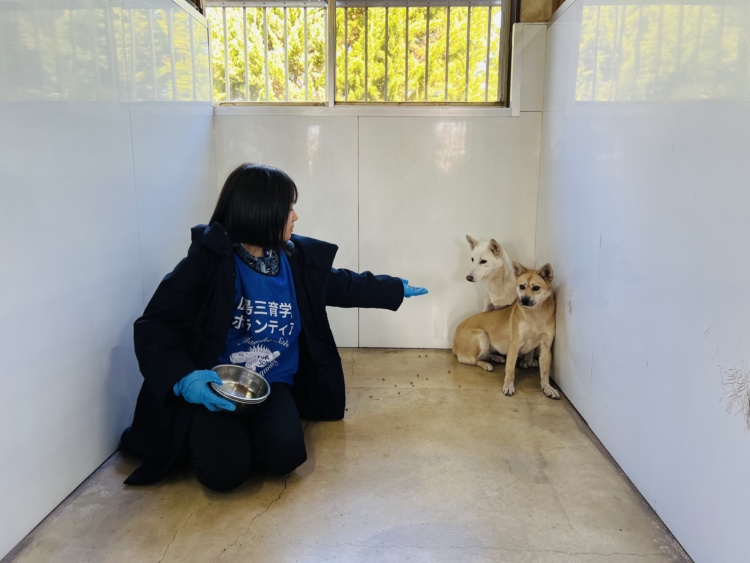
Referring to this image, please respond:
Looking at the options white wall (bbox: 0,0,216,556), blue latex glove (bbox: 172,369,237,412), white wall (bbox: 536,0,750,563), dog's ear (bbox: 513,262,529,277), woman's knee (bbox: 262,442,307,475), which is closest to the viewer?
white wall (bbox: 536,0,750,563)

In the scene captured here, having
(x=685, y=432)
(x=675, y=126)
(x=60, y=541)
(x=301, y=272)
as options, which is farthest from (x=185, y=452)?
(x=675, y=126)

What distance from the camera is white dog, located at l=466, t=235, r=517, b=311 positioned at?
10.9 feet

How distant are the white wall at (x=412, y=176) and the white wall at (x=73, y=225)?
91 centimetres

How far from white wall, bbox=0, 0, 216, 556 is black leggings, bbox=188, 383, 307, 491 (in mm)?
452

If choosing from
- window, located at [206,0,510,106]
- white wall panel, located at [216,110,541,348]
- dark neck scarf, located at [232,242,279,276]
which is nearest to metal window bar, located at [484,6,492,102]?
window, located at [206,0,510,106]

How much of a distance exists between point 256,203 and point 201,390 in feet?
2.35

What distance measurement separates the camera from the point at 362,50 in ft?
11.8

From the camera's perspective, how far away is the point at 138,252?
2.44m

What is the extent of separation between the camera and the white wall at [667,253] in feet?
4.78

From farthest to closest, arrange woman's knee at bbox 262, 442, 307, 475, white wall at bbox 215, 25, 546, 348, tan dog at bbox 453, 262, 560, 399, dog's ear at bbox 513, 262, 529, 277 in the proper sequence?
white wall at bbox 215, 25, 546, 348, dog's ear at bbox 513, 262, 529, 277, tan dog at bbox 453, 262, 560, 399, woman's knee at bbox 262, 442, 307, 475

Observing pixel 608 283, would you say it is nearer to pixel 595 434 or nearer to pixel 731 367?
pixel 595 434

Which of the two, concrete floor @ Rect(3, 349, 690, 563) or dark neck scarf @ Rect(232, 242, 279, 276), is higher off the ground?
dark neck scarf @ Rect(232, 242, 279, 276)

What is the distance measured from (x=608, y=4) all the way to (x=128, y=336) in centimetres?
250

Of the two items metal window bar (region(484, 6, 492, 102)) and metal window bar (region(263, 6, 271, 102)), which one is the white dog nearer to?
metal window bar (region(484, 6, 492, 102))
